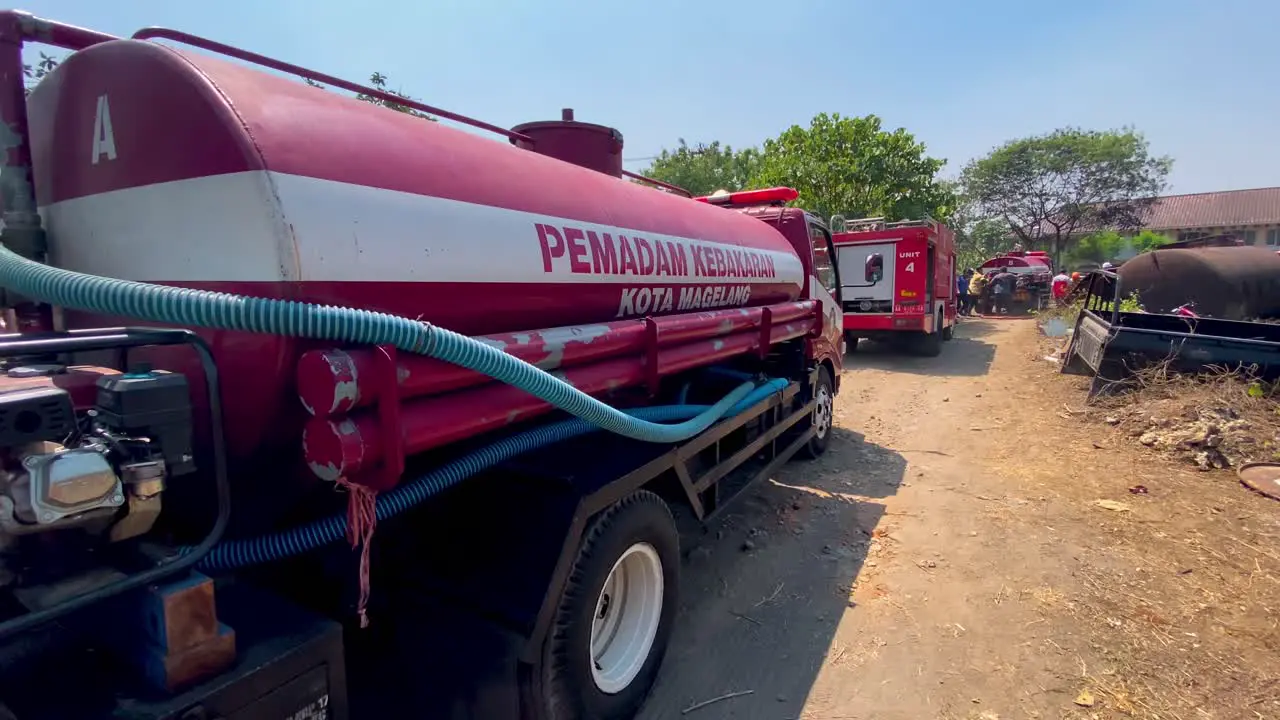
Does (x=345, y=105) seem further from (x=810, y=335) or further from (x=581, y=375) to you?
(x=810, y=335)

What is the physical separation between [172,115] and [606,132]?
2.68 meters

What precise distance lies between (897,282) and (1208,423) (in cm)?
648

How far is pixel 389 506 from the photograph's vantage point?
2117mm

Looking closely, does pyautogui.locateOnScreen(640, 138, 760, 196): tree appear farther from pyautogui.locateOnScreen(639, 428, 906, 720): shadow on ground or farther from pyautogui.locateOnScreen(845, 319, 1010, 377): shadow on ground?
pyautogui.locateOnScreen(639, 428, 906, 720): shadow on ground

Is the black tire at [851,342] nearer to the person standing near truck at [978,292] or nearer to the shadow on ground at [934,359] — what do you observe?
the shadow on ground at [934,359]

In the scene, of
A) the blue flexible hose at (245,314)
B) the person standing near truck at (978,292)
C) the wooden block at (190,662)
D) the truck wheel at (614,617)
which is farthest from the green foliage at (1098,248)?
the wooden block at (190,662)

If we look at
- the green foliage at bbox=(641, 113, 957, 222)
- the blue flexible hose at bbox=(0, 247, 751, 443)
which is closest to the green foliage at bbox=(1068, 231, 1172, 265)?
the green foliage at bbox=(641, 113, 957, 222)

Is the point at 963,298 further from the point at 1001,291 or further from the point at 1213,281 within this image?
the point at 1213,281

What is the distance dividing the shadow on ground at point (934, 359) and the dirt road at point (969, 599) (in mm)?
5482

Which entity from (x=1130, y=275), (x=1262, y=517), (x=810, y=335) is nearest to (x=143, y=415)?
(x=810, y=335)

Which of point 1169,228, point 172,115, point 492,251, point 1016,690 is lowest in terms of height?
point 1016,690

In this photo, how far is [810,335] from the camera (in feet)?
19.3

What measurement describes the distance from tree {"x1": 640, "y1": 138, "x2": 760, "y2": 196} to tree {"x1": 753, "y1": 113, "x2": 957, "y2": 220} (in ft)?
61.2

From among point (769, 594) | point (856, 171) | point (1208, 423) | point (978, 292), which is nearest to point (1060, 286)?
point (978, 292)
